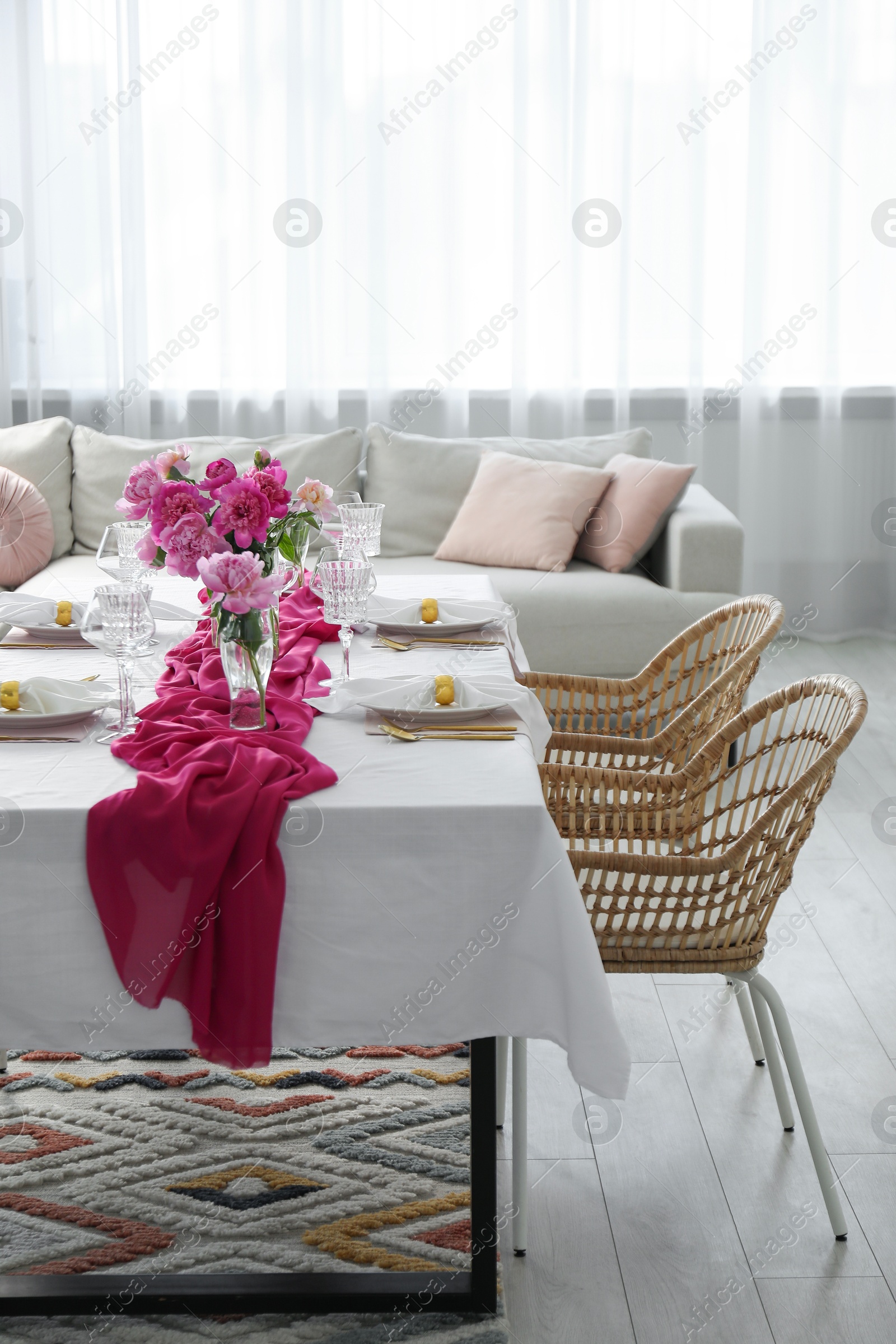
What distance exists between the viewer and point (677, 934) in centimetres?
161

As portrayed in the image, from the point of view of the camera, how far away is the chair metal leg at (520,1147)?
159 cm

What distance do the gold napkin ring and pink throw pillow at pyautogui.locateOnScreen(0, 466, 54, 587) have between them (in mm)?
2100

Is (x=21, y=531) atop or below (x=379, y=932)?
atop

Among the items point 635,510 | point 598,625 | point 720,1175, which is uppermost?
point 635,510

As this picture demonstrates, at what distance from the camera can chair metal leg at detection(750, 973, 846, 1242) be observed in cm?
165

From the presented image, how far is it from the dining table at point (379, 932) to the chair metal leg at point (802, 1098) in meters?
0.41

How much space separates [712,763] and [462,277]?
3059mm

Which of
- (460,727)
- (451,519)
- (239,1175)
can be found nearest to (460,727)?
(460,727)

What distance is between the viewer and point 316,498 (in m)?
1.81

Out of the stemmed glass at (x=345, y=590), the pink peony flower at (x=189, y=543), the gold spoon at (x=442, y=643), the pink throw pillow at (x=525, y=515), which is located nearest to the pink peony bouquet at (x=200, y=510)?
the pink peony flower at (x=189, y=543)

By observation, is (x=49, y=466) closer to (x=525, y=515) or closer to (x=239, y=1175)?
(x=525, y=515)

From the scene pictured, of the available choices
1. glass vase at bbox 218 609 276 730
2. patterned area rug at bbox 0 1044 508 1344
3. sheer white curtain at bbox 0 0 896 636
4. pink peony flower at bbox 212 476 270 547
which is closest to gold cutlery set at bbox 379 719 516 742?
glass vase at bbox 218 609 276 730

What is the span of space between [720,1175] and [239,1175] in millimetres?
681

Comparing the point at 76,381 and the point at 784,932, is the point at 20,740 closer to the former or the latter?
the point at 784,932
